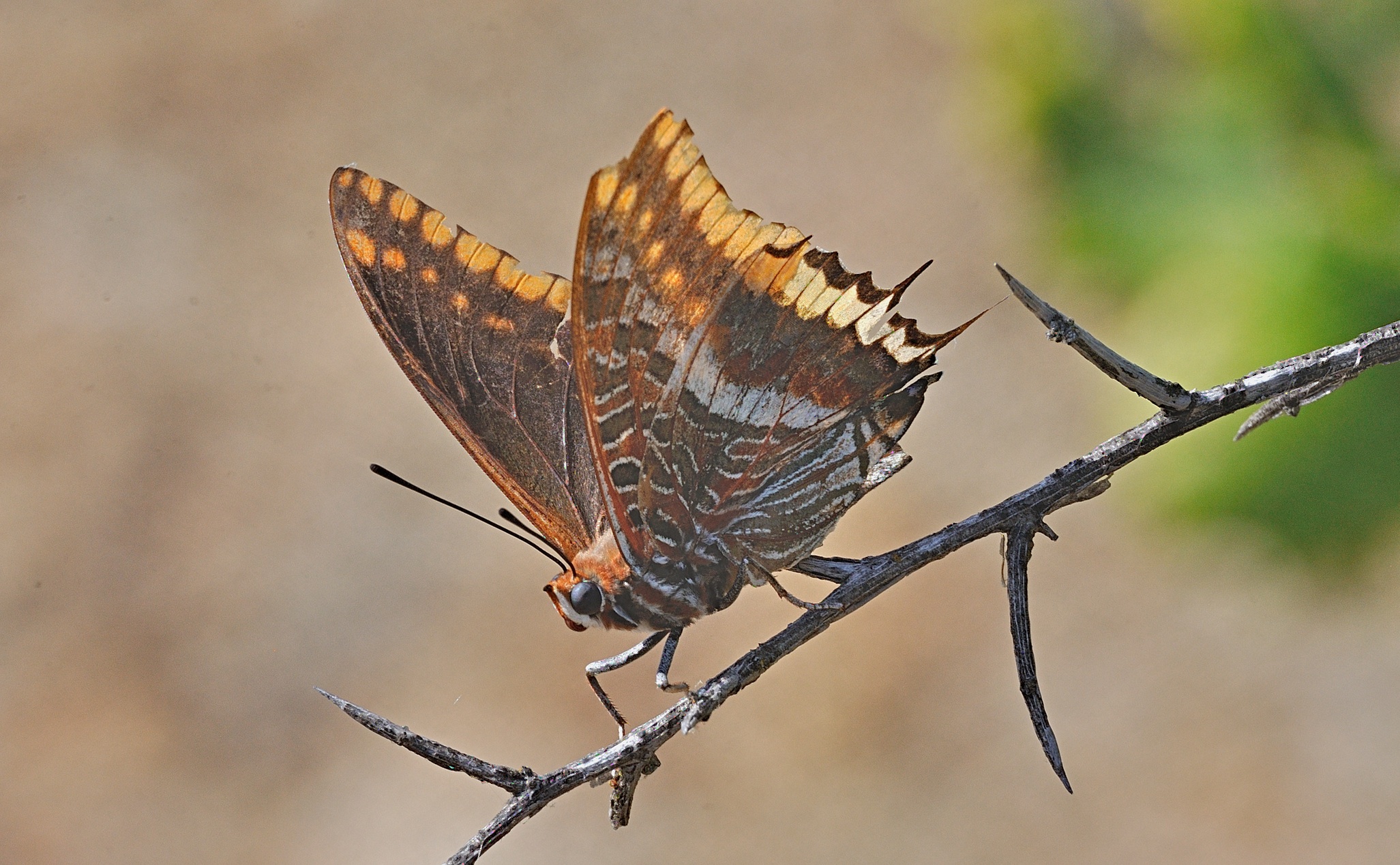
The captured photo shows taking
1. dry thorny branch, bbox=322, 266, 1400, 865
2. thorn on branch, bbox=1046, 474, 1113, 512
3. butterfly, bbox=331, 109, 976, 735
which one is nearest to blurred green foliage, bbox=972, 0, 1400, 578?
dry thorny branch, bbox=322, 266, 1400, 865

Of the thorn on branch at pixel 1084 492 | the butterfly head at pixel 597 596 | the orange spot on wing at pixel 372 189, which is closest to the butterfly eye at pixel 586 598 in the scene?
the butterfly head at pixel 597 596

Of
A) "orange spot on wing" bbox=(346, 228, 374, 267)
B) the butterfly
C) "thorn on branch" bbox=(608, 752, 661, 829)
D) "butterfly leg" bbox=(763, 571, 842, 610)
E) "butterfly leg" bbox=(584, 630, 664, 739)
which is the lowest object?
"thorn on branch" bbox=(608, 752, 661, 829)

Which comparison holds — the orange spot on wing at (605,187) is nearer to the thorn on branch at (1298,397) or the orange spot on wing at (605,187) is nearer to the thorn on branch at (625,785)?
the thorn on branch at (625,785)

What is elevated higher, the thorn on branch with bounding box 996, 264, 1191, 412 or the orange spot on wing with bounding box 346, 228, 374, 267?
the orange spot on wing with bounding box 346, 228, 374, 267

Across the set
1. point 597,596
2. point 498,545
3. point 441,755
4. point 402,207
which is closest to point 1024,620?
point 597,596

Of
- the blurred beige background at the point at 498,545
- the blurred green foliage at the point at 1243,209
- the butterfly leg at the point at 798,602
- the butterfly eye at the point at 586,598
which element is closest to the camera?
the butterfly leg at the point at 798,602

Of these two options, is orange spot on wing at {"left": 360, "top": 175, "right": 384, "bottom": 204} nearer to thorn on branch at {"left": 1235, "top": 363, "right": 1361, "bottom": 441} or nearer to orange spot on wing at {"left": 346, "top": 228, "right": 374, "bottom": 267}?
orange spot on wing at {"left": 346, "top": 228, "right": 374, "bottom": 267}

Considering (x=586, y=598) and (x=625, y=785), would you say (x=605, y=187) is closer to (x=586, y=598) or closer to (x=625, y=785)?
(x=586, y=598)
